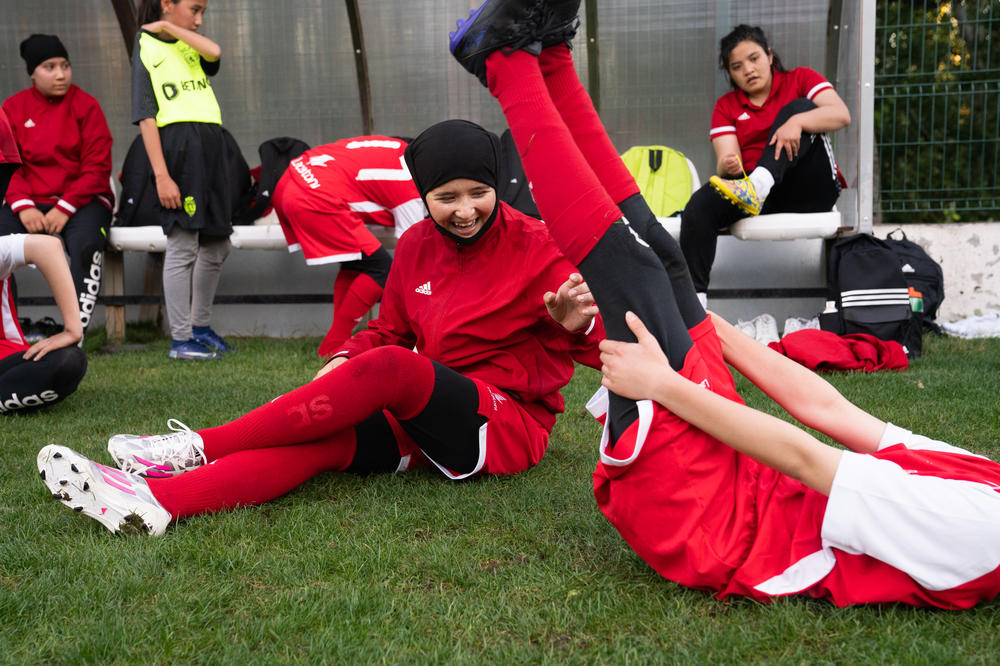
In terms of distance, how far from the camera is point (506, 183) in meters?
5.69

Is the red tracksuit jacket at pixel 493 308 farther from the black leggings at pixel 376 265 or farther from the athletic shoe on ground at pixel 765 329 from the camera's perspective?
the athletic shoe on ground at pixel 765 329

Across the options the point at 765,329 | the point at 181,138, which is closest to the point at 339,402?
the point at 181,138

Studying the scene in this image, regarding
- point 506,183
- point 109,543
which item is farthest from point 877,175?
point 109,543

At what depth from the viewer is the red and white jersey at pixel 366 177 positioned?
218 inches

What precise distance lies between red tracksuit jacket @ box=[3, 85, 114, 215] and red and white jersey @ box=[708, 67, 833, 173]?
405cm

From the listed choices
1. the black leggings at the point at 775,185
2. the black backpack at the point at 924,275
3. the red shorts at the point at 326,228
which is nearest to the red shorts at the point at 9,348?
the red shorts at the point at 326,228

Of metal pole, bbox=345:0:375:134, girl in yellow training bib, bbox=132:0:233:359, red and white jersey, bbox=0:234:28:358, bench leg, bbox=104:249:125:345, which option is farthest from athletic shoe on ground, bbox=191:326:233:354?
metal pole, bbox=345:0:375:134

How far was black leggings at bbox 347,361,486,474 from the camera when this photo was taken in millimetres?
2533

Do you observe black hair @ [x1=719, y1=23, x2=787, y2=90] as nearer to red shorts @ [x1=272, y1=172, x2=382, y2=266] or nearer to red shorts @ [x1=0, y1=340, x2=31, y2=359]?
red shorts @ [x1=272, y1=172, x2=382, y2=266]

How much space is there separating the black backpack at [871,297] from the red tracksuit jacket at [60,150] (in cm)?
472

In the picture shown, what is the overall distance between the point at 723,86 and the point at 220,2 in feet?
13.2

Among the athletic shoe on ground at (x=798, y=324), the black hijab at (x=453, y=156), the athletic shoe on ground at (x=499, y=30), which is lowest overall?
the athletic shoe on ground at (x=798, y=324)

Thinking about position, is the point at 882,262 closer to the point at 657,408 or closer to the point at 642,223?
the point at 642,223

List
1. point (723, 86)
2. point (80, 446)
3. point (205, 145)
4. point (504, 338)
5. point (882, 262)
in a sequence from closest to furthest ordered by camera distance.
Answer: point (504, 338), point (80, 446), point (882, 262), point (205, 145), point (723, 86)
